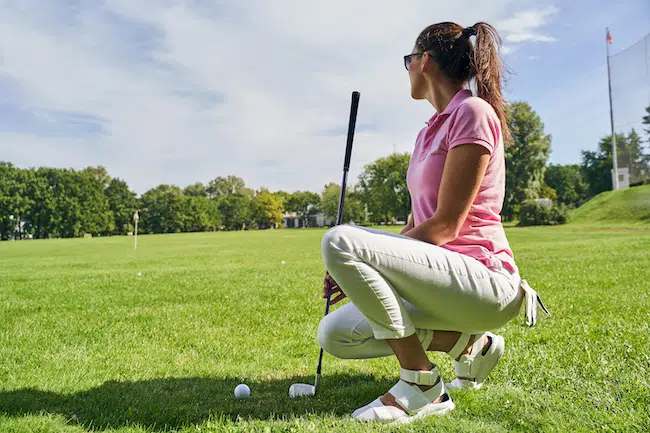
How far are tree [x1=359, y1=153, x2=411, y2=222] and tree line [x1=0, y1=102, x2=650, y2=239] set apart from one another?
149mm

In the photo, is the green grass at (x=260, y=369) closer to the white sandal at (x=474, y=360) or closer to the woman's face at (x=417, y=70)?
the white sandal at (x=474, y=360)

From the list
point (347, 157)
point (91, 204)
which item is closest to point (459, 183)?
point (347, 157)

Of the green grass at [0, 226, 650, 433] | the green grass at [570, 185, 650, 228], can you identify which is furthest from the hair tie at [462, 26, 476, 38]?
the green grass at [570, 185, 650, 228]

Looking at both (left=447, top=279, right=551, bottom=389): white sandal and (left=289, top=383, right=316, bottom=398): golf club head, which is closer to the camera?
(left=447, top=279, right=551, bottom=389): white sandal

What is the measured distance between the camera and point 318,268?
11914 millimetres

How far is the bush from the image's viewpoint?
1567 inches

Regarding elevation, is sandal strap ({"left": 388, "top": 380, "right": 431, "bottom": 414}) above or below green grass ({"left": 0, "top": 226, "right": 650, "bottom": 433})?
above

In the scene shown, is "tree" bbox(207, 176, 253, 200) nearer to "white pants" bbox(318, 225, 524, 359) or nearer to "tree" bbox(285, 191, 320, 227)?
"tree" bbox(285, 191, 320, 227)

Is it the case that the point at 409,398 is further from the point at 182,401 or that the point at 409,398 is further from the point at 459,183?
the point at 182,401

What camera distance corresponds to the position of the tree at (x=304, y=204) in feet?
353

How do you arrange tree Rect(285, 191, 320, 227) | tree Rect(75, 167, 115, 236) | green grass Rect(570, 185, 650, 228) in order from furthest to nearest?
tree Rect(285, 191, 320, 227) → tree Rect(75, 167, 115, 236) → green grass Rect(570, 185, 650, 228)

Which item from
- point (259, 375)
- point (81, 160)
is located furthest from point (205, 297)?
point (81, 160)

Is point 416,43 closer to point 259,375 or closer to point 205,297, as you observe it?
point 259,375

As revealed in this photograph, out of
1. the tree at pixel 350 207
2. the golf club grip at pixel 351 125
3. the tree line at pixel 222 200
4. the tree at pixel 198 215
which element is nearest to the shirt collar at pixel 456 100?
the golf club grip at pixel 351 125
